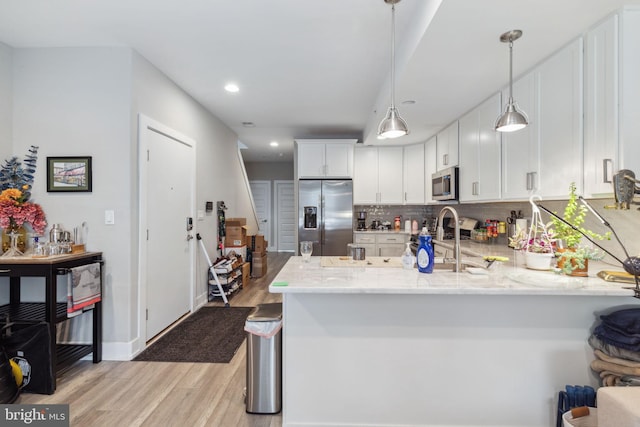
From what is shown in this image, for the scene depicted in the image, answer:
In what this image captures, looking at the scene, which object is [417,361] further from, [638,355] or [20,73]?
[20,73]

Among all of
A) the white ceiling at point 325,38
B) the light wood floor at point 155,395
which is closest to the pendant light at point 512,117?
the white ceiling at point 325,38

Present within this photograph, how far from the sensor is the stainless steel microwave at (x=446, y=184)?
3875 millimetres

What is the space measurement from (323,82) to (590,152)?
7.85 ft

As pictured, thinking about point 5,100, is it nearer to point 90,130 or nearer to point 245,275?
point 90,130

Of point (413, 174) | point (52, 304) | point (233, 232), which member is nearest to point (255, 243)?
point (233, 232)

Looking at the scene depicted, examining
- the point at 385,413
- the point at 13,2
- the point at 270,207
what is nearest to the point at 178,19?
the point at 13,2

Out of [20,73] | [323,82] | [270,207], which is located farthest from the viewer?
[270,207]

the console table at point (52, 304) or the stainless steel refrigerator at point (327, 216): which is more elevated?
the stainless steel refrigerator at point (327, 216)

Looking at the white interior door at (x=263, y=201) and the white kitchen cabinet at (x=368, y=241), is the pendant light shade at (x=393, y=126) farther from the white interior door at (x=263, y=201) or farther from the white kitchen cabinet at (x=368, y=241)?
the white interior door at (x=263, y=201)

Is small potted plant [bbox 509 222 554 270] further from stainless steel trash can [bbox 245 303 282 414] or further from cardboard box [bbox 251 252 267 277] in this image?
cardboard box [bbox 251 252 267 277]

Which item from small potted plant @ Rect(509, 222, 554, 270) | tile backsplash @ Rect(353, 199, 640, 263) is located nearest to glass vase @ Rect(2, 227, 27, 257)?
small potted plant @ Rect(509, 222, 554, 270)

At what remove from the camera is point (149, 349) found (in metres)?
2.85

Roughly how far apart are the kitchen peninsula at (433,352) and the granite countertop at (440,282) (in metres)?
0.02

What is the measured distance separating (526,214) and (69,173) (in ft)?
13.6
